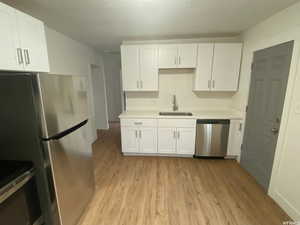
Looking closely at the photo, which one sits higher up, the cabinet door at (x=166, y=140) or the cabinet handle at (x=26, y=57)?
the cabinet handle at (x=26, y=57)

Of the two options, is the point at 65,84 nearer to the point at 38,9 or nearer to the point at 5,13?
the point at 5,13

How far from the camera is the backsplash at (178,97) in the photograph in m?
3.36

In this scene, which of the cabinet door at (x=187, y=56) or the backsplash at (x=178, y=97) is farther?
the backsplash at (x=178, y=97)

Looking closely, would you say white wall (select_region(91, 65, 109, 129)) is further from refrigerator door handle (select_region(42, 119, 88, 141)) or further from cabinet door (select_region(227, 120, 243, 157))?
cabinet door (select_region(227, 120, 243, 157))

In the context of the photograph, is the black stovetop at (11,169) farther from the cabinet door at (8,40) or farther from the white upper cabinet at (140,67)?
the white upper cabinet at (140,67)

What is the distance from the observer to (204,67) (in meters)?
2.98

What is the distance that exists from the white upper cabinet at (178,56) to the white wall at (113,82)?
8.99 feet

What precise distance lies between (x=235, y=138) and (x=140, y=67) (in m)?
2.41

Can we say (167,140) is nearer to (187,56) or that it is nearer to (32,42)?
(187,56)

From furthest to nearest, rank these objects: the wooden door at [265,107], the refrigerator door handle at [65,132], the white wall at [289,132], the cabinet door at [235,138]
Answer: the cabinet door at [235,138], the wooden door at [265,107], the white wall at [289,132], the refrigerator door handle at [65,132]

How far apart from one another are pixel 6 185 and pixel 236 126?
10.8 ft

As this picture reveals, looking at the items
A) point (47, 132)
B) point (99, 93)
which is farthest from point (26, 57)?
point (99, 93)

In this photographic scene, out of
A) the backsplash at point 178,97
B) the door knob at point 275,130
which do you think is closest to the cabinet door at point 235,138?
the backsplash at point 178,97

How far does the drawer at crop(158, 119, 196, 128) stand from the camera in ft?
9.62
